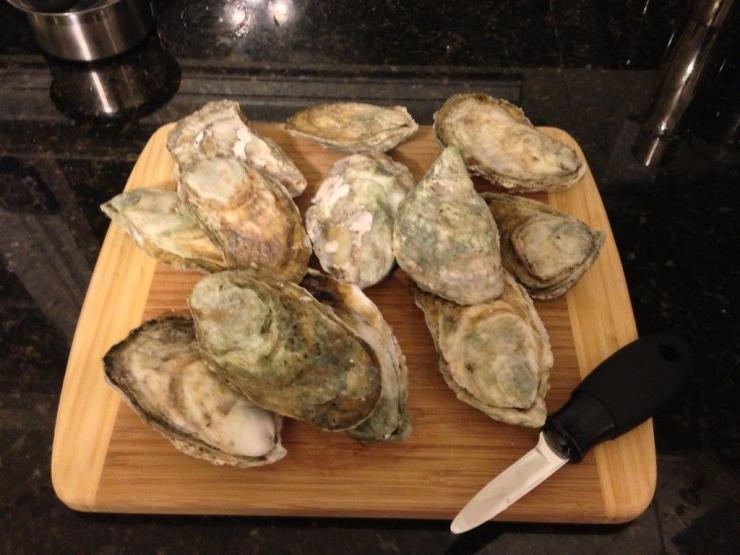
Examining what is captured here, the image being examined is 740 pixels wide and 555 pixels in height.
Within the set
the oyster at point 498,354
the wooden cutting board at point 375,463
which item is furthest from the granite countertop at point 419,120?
the oyster at point 498,354

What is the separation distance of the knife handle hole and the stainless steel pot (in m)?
1.18

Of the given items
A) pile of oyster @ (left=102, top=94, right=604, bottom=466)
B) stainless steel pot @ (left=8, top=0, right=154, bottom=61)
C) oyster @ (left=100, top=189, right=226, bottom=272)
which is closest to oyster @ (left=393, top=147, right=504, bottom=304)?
pile of oyster @ (left=102, top=94, right=604, bottom=466)

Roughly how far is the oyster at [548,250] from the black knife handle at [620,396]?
0.15m

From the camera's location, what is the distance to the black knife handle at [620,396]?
73cm

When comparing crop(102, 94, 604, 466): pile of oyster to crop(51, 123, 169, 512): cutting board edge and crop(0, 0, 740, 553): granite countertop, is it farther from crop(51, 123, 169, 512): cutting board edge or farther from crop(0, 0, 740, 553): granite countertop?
crop(0, 0, 740, 553): granite countertop

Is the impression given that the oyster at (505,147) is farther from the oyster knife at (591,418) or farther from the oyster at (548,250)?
the oyster knife at (591,418)

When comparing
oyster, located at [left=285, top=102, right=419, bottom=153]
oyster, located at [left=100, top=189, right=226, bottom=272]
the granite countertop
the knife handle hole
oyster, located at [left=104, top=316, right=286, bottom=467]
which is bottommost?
the granite countertop

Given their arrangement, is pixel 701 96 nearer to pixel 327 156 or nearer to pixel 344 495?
pixel 327 156

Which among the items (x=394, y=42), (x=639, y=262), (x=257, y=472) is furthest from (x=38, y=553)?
(x=394, y=42)

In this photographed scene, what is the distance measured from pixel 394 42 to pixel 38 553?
3.97 feet

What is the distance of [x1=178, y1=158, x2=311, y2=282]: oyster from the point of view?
88 centimetres

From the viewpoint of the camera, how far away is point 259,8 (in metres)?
1.59

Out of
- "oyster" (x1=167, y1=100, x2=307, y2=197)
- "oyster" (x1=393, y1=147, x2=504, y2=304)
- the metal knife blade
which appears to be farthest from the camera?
"oyster" (x1=167, y1=100, x2=307, y2=197)

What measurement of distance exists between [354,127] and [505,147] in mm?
245
